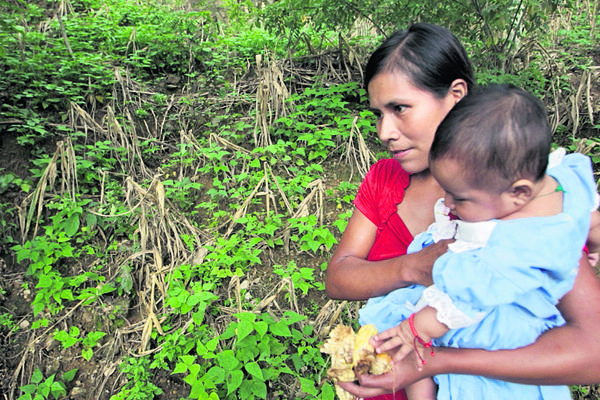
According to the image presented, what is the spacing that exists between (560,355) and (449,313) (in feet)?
0.98

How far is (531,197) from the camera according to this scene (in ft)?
3.79

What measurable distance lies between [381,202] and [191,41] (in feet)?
14.6

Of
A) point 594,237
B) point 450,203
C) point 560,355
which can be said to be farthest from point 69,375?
point 594,237

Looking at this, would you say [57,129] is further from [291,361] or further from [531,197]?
[531,197]

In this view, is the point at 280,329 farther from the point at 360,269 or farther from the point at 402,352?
the point at 402,352

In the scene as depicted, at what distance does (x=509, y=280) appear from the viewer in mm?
1057

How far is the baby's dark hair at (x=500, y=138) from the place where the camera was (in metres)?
1.11

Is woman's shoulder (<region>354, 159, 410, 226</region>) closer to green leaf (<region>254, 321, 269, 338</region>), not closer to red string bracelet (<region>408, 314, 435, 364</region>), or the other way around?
red string bracelet (<region>408, 314, 435, 364</region>)

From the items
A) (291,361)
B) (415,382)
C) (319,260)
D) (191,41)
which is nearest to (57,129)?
(191,41)

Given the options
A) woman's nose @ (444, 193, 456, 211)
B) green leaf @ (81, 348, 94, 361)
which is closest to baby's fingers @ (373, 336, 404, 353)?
woman's nose @ (444, 193, 456, 211)

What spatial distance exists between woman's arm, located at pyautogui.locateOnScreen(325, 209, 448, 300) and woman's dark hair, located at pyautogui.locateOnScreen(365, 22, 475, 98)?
1.74 feet

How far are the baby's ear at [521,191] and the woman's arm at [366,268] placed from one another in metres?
0.23

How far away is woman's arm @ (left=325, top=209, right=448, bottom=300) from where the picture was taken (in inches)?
47.2

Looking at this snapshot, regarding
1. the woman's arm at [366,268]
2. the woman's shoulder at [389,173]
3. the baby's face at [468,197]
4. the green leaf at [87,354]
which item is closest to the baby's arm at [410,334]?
the woman's arm at [366,268]
